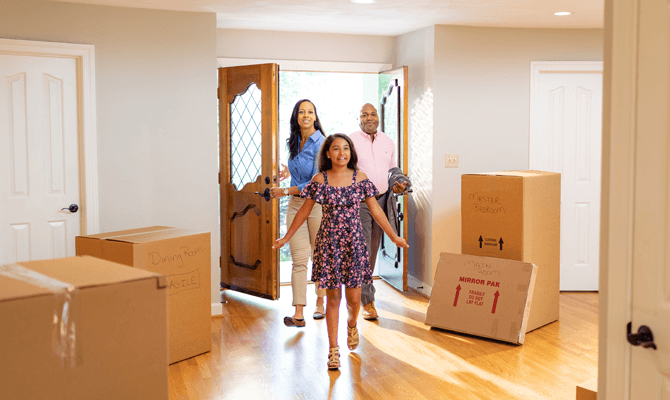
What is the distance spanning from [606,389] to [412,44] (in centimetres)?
398

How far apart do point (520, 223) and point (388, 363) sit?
124cm

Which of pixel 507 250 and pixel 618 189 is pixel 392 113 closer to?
pixel 507 250

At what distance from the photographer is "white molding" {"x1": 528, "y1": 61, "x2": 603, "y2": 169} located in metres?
4.85

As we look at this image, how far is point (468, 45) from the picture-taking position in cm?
477

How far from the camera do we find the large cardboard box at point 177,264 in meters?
3.10

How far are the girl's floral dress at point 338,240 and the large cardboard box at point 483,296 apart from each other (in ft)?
2.97

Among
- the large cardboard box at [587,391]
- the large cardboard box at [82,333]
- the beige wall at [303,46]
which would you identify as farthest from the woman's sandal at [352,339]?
the large cardboard box at [82,333]

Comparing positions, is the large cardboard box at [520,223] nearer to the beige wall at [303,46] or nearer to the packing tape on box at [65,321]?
the beige wall at [303,46]

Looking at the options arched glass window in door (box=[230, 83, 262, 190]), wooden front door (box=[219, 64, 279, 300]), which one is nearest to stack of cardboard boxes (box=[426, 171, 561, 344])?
wooden front door (box=[219, 64, 279, 300])

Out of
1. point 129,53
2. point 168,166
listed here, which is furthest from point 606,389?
point 129,53

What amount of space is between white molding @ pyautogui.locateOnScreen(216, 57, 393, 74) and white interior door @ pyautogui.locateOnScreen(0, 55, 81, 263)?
4.39ft

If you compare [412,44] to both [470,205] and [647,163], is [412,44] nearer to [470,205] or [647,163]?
[470,205]

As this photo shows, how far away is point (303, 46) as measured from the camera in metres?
5.13

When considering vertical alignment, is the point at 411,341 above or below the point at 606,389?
below
